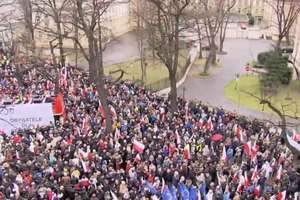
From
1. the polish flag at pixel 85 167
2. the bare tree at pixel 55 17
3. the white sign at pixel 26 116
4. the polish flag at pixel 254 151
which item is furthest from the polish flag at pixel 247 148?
the bare tree at pixel 55 17

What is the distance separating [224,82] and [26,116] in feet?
64.1

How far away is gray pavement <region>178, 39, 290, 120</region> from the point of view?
107 ft

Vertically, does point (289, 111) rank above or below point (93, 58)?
below

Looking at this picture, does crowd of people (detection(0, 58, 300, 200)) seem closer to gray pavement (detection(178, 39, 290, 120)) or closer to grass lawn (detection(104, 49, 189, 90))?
gray pavement (detection(178, 39, 290, 120))

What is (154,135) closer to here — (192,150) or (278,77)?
(192,150)

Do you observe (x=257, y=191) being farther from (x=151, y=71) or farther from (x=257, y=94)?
(x=151, y=71)

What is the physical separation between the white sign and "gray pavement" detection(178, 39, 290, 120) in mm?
12930

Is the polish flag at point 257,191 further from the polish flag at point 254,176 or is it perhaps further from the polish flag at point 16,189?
the polish flag at point 16,189

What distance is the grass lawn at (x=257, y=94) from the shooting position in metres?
31.8

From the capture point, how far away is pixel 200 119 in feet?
→ 75.9

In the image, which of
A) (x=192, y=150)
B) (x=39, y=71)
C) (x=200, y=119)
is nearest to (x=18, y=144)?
(x=192, y=150)

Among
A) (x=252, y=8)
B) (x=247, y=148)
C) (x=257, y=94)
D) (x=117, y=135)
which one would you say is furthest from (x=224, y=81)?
(x=252, y=8)

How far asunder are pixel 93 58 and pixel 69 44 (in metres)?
28.1

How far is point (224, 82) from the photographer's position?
38.7 metres
